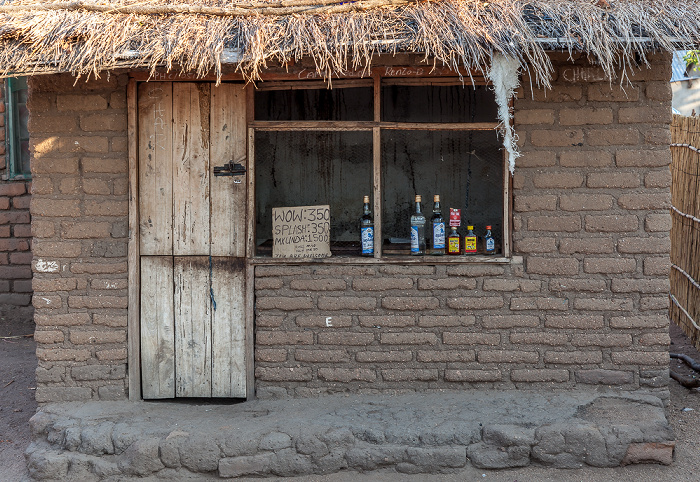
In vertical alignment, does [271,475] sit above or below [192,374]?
below

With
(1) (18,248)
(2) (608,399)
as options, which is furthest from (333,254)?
(1) (18,248)

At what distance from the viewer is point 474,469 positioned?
4.30m

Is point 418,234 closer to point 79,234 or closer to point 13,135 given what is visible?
point 79,234

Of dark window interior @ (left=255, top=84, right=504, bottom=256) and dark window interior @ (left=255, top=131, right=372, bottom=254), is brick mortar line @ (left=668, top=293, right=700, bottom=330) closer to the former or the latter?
dark window interior @ (left=255, top=84, right=504, bottom=256)

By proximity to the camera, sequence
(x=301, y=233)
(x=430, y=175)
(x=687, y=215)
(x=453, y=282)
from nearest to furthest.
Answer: (x=453, y=282) < (x=301, y=233) < (x=430, y=175) < (x=687, y=215)

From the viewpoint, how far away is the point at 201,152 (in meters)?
4.80

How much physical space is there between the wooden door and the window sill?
275mm

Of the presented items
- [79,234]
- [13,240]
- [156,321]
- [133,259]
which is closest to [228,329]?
[156,321]

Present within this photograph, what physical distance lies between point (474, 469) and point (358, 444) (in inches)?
29.7

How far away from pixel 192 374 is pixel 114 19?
250cm

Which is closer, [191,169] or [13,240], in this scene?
[191,169]

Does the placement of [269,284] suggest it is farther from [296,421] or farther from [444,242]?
[444,242]

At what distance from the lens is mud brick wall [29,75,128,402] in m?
4.70

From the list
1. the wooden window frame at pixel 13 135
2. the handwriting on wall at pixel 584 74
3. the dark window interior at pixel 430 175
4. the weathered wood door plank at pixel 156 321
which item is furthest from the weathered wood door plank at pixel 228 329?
the wooden window frame at pixel 13 135
